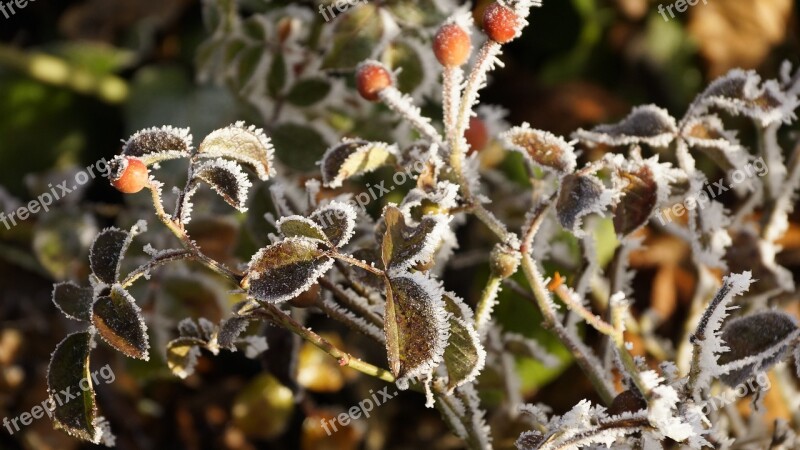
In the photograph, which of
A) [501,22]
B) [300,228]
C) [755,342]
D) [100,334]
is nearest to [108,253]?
[100,334]

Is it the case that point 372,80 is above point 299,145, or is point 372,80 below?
below

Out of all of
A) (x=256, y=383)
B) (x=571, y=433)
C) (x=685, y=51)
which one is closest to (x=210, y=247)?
(x=256, y=383)

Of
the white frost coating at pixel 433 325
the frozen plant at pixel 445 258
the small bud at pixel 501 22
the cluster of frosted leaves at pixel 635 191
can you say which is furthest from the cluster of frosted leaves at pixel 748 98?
the white frost coating at pixel 433 325

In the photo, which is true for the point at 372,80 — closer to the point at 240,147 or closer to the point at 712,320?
the point at 240,147

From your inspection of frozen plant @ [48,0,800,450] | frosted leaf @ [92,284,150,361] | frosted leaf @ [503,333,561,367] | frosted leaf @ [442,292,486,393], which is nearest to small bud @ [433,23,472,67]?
frozen plant @ [48,0,800,450]

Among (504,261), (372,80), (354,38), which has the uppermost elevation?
(354,38)

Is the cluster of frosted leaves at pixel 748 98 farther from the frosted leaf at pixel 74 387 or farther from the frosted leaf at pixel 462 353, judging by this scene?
the frosted leaf at pixel 74 387

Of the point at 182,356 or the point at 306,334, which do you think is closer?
the point at 306,334
